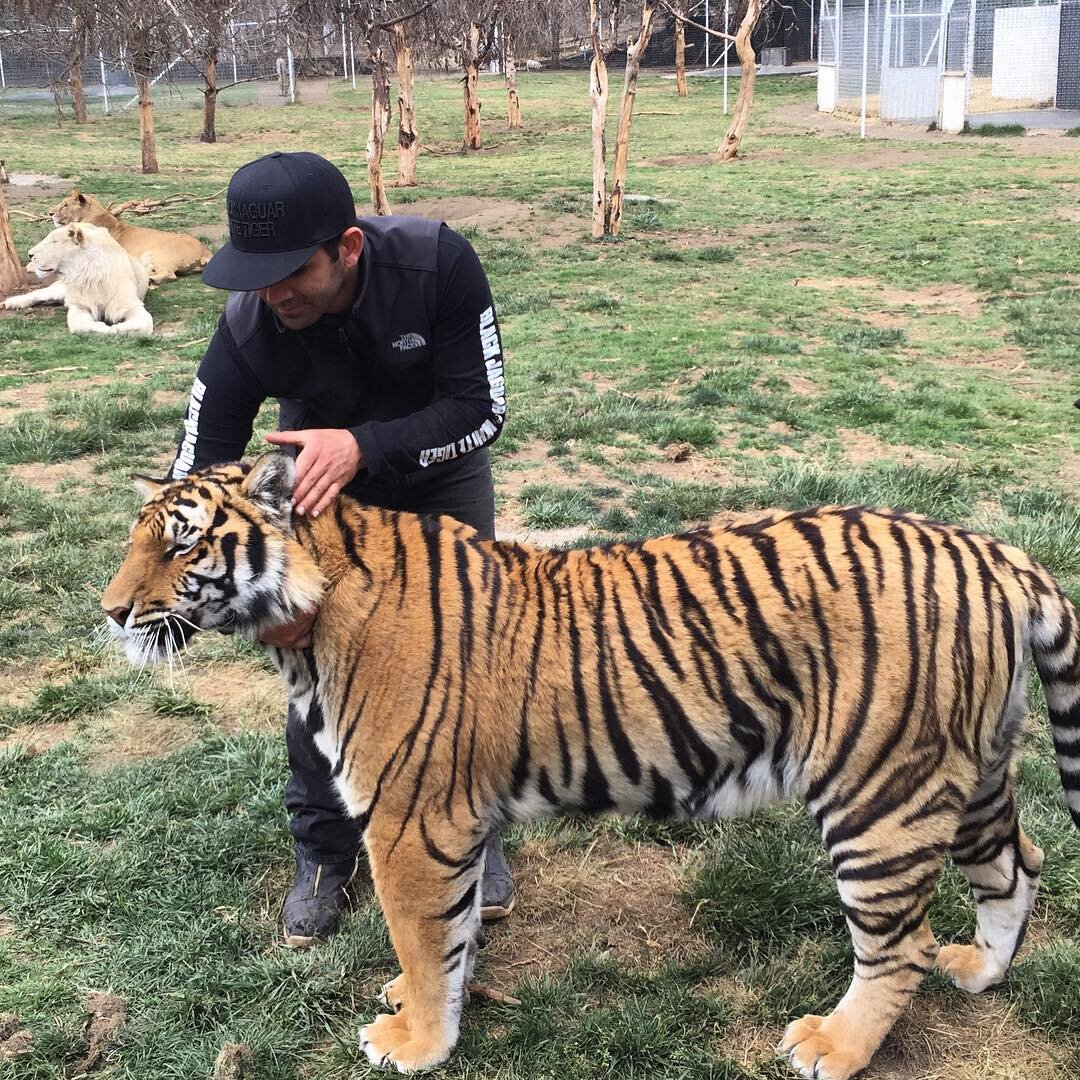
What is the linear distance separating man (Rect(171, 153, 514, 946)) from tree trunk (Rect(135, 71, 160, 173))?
65.9ft

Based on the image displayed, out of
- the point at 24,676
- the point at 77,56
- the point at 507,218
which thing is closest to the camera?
the point at 24,676

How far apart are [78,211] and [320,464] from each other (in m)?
13.2

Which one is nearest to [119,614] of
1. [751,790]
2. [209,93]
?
[751,790]

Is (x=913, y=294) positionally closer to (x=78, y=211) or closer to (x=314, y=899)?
(x=314, y=899)

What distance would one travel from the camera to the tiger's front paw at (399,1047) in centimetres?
278

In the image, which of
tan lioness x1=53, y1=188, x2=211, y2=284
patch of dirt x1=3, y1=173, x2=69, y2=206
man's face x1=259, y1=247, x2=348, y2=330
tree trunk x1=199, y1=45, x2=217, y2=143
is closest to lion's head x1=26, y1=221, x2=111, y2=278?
tan lioness x1=53, y1=188, x2=211, y2=284

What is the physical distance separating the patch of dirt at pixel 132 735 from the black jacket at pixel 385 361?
1.52 meters

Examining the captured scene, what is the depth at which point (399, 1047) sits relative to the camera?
9.16ft

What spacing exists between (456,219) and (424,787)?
50.8 feet

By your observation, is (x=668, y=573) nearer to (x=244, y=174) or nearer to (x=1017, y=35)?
(x=244, y=174)

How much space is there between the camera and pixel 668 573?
2.70m

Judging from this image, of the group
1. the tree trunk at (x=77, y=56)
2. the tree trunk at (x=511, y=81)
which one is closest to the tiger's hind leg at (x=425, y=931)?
the tree trunk at (x=77, y=56)

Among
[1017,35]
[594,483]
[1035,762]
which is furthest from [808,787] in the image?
[1017,35]

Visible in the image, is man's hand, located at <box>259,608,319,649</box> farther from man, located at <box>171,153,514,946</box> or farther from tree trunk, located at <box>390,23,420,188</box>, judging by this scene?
tree trunk, located at <box>390,23,420,188</box>
